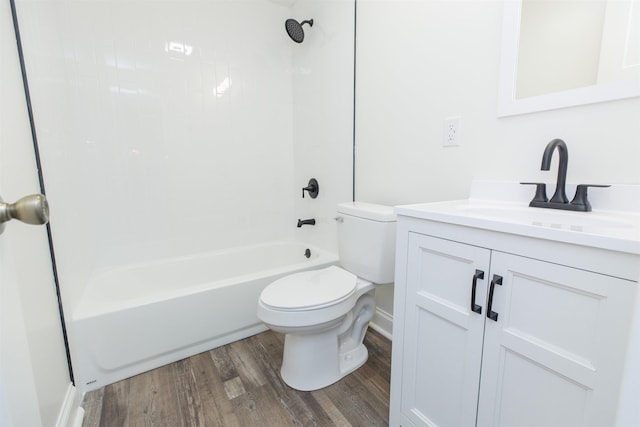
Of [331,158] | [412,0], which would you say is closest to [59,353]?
[331,158]

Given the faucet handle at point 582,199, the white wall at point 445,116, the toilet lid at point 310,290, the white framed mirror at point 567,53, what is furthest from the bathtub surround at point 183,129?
the faucet handle at point 582,199

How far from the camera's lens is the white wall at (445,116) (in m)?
0.93

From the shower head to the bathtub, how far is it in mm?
1558

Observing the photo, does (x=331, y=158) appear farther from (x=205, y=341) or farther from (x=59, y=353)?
(x=59, y=353)

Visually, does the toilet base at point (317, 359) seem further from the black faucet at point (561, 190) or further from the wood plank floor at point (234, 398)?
the black faucet at point (561, 190)

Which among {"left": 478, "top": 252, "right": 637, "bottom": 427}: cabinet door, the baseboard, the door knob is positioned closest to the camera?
the door knob

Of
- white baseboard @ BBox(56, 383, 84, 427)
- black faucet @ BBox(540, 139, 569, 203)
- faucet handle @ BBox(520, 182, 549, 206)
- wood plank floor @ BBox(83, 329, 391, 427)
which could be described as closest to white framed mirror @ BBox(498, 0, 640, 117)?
black faucet @ BBox(540, 139, 569, 203)

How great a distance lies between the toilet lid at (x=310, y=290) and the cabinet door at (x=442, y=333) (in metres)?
0.39

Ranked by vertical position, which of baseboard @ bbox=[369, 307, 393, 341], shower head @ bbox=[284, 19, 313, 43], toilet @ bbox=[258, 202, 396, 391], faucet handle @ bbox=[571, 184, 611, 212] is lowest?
baseboard @ bbox=[369, 307, 393, 341]

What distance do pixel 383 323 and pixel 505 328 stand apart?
3.59ft

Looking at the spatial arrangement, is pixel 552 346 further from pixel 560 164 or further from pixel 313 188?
pixel 313 188

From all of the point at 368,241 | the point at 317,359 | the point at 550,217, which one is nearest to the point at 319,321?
the point at 317,359

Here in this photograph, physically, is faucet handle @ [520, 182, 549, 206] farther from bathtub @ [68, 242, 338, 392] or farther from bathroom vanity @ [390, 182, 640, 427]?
bathtub @ [68, 242, 338, 392]

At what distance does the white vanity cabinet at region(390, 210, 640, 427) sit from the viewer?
0.59 meters
